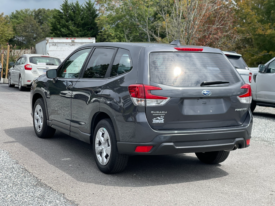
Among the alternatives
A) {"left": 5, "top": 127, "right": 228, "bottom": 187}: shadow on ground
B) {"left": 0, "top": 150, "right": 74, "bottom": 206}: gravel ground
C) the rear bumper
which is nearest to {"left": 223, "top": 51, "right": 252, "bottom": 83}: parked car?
{"left": 5, "top": 127, "right": 228, "bottom": 187}: shadow on ground

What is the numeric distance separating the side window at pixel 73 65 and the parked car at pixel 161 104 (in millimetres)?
533

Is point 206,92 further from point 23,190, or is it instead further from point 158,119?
point 23,190

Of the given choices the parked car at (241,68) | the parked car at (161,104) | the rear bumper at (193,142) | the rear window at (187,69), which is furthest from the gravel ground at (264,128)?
the rear window at (187,69)

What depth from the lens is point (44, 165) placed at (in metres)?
5.51

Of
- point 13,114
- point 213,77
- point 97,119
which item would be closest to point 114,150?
point 97,119

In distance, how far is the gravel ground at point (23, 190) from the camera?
13.4ft

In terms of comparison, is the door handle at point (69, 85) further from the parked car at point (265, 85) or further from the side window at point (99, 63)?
the parked car at point (265, 85)

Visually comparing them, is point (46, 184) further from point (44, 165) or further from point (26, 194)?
point (44, 165)

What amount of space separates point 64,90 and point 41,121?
1.30 meters

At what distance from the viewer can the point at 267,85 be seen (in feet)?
37.9

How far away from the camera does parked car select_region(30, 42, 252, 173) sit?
4598mm

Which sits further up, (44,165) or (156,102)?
(156,102)

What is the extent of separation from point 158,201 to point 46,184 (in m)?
1.39

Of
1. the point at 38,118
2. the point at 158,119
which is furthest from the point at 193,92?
the point at 38,118
